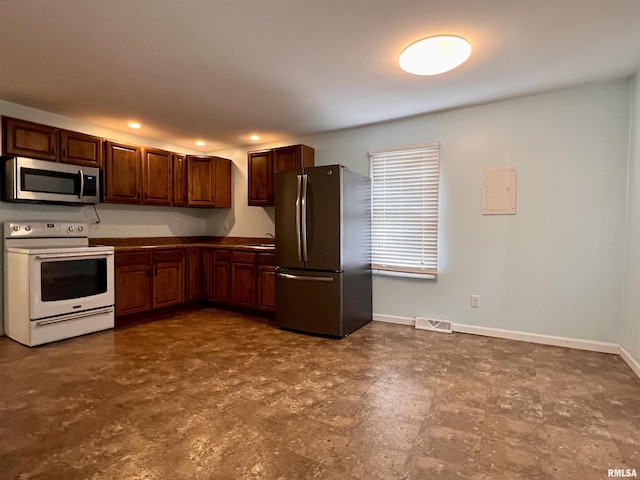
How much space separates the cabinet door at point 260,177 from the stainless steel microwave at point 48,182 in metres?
1.81

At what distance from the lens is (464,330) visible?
3602mm

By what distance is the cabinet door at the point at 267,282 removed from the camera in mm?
4188

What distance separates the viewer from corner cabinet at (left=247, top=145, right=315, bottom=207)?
4.29 metres

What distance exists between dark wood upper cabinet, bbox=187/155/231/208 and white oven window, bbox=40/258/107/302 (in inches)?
63.5

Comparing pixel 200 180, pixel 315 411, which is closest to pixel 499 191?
pixel 315 411

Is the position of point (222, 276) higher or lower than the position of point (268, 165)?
lower

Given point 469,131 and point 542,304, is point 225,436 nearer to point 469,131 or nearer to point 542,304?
point 542,304

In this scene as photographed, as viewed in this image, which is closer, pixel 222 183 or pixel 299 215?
pixel 299 215

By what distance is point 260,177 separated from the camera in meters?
4.59

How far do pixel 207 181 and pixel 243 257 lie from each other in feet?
4.61

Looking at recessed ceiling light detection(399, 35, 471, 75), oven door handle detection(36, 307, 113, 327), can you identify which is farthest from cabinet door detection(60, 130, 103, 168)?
recessed ceiling light detection(399, 35, 471, 75)

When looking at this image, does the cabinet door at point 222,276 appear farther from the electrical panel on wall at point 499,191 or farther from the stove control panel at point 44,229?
the electrical panel on wall at point 499,191

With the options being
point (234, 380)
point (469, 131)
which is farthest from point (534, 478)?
point (469, 131)
